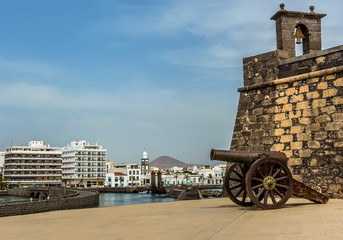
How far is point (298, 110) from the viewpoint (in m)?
9.33

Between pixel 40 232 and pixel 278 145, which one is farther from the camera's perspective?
pixel 278 145

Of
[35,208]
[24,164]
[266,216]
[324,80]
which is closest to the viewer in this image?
[266,216]

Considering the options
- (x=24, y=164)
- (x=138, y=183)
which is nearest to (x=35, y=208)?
(x=24, y=164)

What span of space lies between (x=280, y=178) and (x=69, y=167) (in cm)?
10315

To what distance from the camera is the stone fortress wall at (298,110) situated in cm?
862

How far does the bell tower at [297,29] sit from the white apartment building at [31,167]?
88606 millimetres

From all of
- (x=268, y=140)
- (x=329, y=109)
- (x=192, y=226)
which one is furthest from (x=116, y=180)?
(x=192, y=226)

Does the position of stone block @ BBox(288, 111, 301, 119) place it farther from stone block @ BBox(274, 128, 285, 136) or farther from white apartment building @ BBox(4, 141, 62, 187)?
white apartment building @ BBox(4, 141, 62, 187)

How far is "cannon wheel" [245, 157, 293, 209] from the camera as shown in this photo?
21.8 ft

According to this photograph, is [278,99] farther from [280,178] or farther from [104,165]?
[104,165]

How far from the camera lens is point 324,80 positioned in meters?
8.94

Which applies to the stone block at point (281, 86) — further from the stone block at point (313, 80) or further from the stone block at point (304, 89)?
the stone block at point (313, 80)

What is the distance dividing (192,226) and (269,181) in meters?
2.32

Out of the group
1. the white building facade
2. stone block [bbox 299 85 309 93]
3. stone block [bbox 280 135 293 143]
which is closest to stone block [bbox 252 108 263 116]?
stone block [bbox 280 135 293 143]
